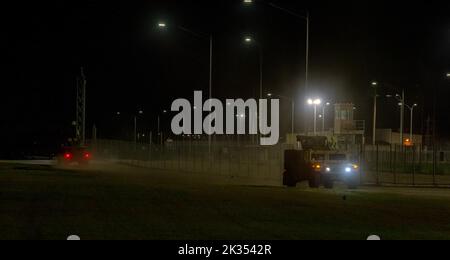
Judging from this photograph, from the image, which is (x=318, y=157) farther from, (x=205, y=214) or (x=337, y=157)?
(x=205, y=214)

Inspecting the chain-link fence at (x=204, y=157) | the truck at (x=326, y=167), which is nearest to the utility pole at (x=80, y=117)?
the chain-link fence at (x=204, y=157)

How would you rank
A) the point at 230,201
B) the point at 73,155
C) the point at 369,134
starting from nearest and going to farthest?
the point at 230,201, the point at 73,155, the point at 369,134

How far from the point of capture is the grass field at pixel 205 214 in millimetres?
14656

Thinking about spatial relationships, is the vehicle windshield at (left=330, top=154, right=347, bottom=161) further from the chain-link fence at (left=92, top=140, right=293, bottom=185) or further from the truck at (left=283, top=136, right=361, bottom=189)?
the chain-link fence at (left=92, top=140, right=293, bottom=185)

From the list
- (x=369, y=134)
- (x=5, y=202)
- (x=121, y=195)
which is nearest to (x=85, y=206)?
(x=5, y=202)

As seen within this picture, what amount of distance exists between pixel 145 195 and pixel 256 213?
19.3 ft

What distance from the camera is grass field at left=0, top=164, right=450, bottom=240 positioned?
14.7 meters

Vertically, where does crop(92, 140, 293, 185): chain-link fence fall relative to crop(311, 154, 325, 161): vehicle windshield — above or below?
below

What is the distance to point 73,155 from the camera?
172 feet

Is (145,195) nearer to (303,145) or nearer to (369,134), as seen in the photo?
(303,145)

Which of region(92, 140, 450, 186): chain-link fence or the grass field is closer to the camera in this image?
the grass field

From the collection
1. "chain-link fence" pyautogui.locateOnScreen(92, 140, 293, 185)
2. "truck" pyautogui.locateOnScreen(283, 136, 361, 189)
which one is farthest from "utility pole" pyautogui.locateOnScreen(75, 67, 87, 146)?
"truck" pyautogui.locateOnScreen(283, 136, 361, 189)

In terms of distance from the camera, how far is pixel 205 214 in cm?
1830

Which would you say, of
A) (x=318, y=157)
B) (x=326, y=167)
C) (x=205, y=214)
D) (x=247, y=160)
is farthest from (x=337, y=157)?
(x=247, y=160)
